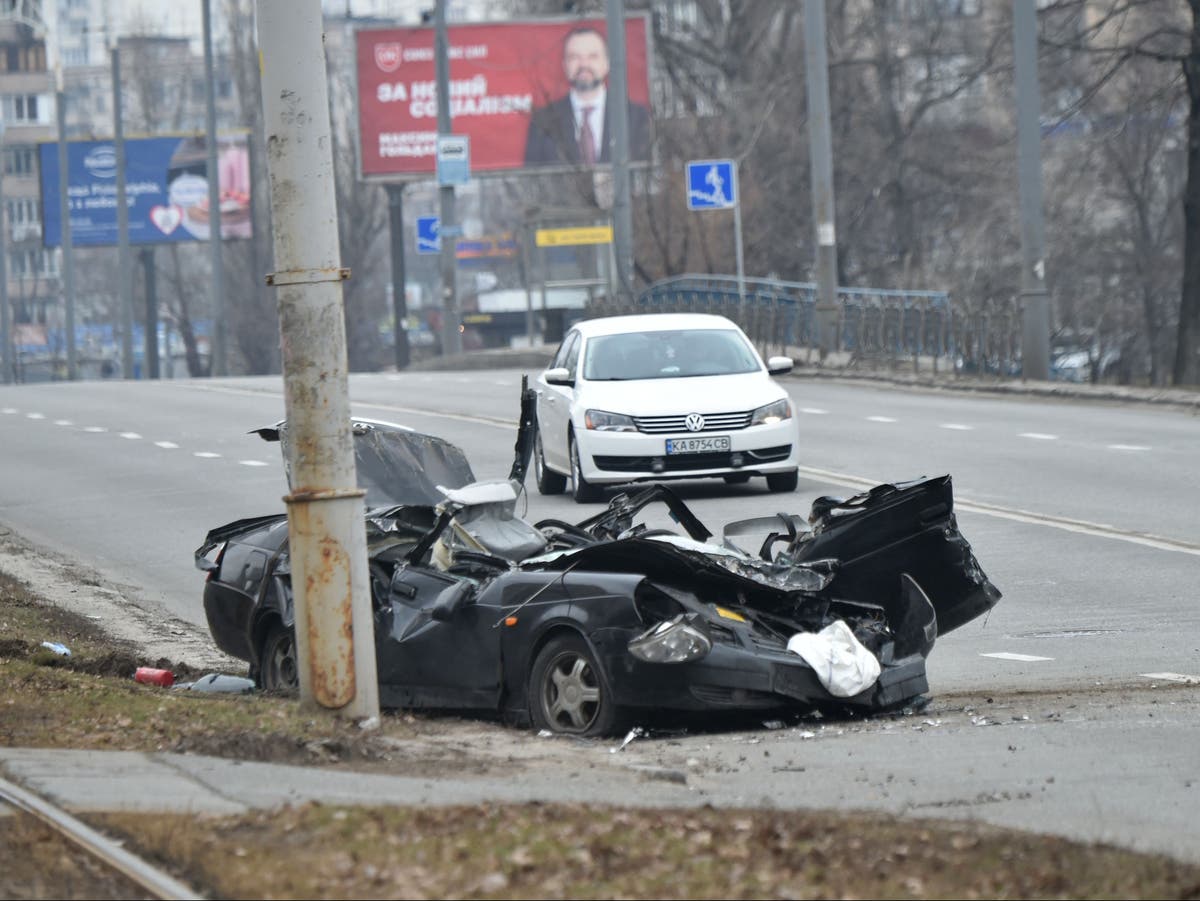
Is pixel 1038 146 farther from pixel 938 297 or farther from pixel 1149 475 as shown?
pixel 1149 475

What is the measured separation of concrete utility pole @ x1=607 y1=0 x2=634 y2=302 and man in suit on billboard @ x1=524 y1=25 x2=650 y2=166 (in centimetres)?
1115

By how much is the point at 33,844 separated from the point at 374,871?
3.94 feet

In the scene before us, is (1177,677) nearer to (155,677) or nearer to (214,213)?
(155,677)

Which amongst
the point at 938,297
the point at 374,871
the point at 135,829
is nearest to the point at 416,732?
the point at 135,829

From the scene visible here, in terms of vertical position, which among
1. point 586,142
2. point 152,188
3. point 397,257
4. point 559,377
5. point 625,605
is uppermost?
point 152,188

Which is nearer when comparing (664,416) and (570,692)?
(570,692)

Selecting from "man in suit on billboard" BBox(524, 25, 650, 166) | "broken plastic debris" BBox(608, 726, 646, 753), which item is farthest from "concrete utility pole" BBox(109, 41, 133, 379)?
"broken plastic debris" BBox(608, 726, 646, 753)

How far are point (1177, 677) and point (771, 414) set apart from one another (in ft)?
27.9

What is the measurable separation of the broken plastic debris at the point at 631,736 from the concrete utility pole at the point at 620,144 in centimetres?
3212

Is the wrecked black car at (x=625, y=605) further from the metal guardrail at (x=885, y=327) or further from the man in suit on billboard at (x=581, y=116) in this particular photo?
the man in suit on billboard at (x=581, y=116)

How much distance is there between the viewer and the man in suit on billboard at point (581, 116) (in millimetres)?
56219

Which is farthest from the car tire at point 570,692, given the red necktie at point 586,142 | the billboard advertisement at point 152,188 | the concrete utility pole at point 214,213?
the billboard advertisement at point 152,188

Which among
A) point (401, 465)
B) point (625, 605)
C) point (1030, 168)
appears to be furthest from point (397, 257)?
point (625, 605)

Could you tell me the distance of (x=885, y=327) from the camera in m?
33.8
